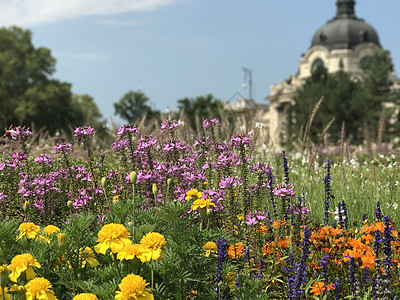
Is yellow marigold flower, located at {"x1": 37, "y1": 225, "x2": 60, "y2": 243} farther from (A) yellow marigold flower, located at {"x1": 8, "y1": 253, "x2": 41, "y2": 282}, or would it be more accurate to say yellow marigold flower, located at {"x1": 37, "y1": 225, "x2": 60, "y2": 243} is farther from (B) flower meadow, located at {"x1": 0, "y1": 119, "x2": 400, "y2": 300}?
(A) yellow marigold flower, located at {"x1": 8, "y1": 253, "x2": 41, "y2": 282}

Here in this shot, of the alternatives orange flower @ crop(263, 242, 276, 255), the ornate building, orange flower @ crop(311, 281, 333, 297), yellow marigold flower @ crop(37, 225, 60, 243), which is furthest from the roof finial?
yellow marigold flower @ crop(37, 225, 60, 243)

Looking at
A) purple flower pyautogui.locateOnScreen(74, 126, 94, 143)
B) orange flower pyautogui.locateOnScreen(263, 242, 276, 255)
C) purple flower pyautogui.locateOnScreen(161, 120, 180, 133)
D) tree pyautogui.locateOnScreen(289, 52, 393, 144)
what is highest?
tree pyautogui.locateOnScreen(289, 52, 393, 144)

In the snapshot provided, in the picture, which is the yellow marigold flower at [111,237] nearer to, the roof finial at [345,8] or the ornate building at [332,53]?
the ornate building at [332,53]

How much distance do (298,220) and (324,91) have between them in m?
35.5

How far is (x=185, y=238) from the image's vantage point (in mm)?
3385

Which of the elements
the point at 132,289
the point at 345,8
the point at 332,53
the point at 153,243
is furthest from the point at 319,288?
the point at 345,8

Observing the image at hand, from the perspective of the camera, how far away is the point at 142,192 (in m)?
5.60

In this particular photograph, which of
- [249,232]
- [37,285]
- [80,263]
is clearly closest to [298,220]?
[249,232]

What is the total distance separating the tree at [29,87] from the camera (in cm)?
4053

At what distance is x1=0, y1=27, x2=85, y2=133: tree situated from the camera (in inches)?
1596

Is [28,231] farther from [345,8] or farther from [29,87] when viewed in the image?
[345,8]

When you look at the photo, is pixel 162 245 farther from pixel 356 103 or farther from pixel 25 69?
pixel 25 69

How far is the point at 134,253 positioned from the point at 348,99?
39064mm

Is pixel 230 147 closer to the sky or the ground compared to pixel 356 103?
closer to the ground
